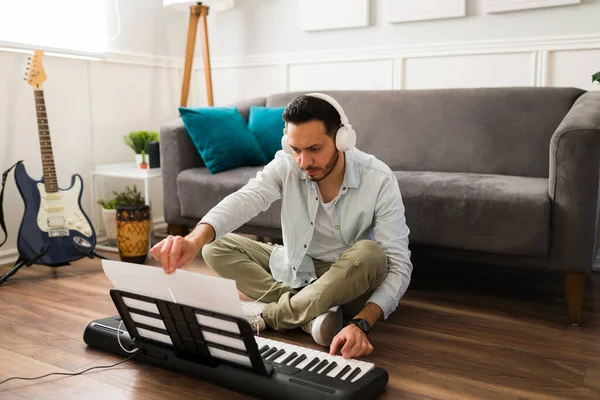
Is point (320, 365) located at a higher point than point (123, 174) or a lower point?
lower

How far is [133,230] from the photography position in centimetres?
289

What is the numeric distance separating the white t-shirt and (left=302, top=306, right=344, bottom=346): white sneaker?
8.9 inches

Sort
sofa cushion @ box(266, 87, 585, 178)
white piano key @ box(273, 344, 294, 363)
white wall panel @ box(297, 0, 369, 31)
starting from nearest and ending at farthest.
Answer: white piano key @ box(273, 344, 294, 363)
sofa cushion @ box(266, 87, 585, 178)
white wall panel @ box(297, 0, 369, 31)

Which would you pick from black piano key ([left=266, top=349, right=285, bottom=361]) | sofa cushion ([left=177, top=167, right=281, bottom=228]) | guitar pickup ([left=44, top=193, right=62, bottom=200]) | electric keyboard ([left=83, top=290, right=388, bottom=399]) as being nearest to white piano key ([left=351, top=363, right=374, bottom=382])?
electric keyboard ([left=83, top=290, right=388, bottom=399])

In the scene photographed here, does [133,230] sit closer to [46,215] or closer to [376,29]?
[46,215]

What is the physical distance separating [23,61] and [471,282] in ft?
7.89

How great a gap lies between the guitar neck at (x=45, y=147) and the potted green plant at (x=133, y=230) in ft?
1.07

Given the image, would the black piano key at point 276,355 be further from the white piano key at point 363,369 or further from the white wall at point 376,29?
the white wall at point 376,29

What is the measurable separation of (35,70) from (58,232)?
78cm

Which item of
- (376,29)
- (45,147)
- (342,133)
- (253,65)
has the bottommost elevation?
(45,147)

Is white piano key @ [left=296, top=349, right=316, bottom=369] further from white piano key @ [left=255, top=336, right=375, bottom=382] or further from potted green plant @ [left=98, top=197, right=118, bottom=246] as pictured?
potted green plant @ [left=98, top=197, right=118, bottom=246]

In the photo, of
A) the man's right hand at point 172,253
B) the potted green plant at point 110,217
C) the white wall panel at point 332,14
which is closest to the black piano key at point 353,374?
the man's right hand at point 172,253

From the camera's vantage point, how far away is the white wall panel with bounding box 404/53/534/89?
119 inches

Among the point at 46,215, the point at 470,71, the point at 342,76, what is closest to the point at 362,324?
the point at 46,215
